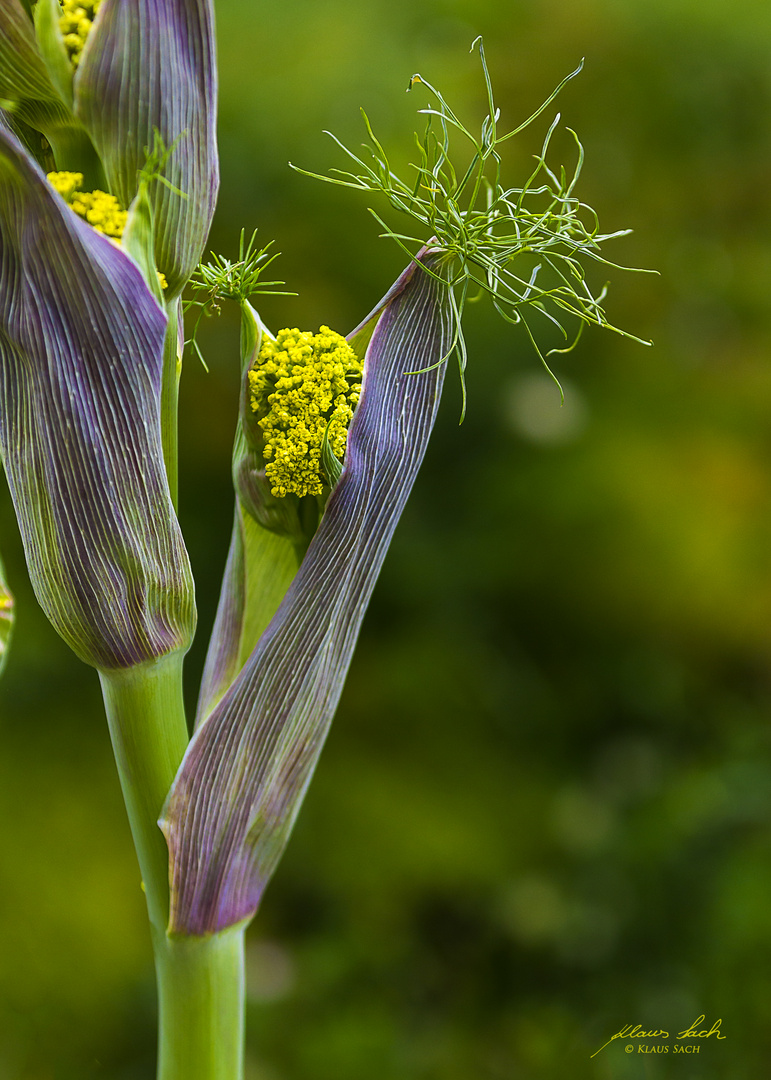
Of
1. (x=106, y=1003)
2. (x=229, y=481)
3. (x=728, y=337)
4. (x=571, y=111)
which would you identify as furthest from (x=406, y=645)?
(x=571, y=111)

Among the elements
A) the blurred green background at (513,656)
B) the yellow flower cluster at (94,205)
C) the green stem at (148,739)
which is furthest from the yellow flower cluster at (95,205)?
the blurred green background at (513,656)

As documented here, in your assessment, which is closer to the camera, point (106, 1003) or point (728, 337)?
point (106, 1003)

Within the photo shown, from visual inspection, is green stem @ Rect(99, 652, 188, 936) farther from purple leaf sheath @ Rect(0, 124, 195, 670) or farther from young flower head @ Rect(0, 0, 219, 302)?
young flower head @ Rect(0, 0, 219, 302)

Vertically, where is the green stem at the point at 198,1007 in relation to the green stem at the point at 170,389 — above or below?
below

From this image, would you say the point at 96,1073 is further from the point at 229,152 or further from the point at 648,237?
the point at 648,237

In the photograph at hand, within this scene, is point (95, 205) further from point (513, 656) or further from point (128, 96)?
point (513, 656)

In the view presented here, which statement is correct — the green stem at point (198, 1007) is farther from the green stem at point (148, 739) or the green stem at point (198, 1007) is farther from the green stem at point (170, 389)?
the green stem at point (170, 389)

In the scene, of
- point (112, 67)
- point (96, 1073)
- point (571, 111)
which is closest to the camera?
point (112, 67)
